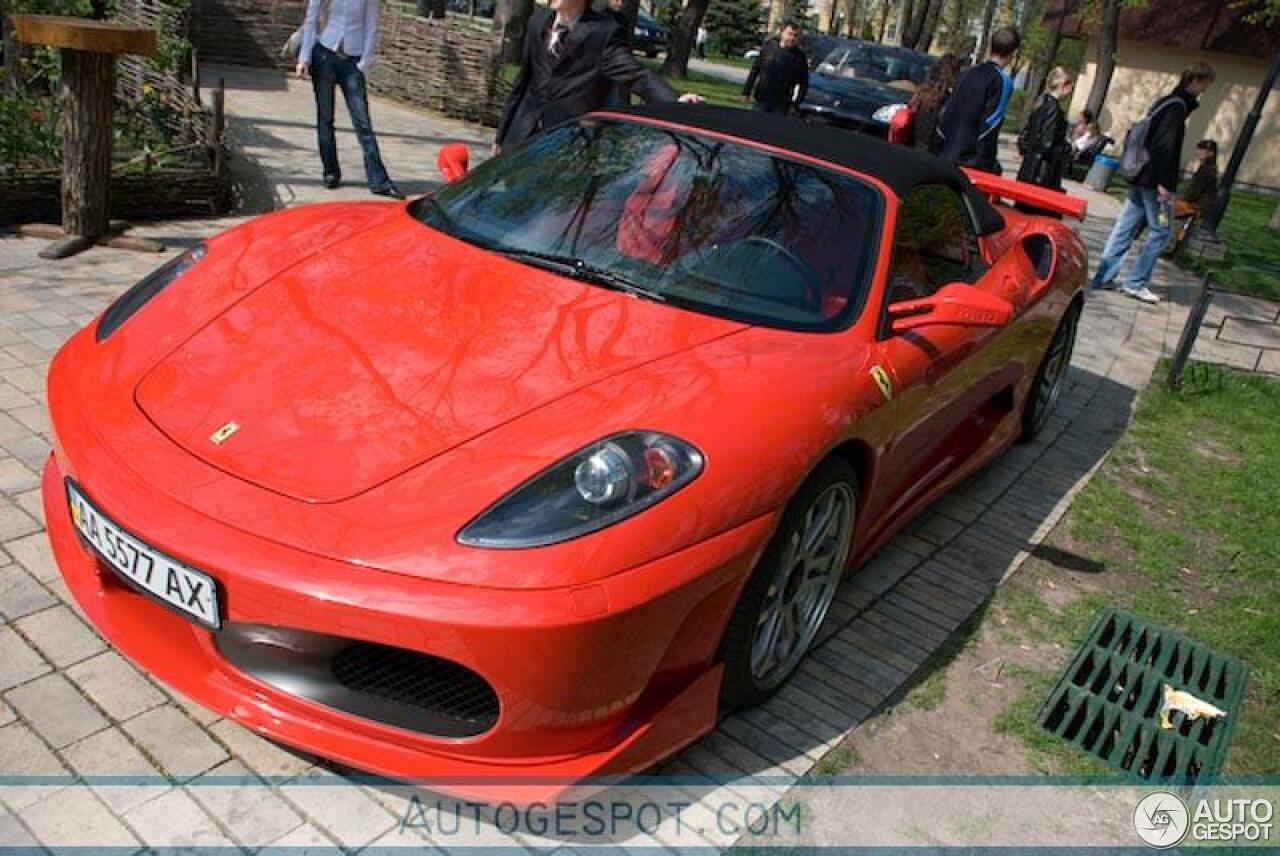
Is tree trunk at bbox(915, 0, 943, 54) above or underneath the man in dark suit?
above

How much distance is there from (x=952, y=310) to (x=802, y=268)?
1.45 ft

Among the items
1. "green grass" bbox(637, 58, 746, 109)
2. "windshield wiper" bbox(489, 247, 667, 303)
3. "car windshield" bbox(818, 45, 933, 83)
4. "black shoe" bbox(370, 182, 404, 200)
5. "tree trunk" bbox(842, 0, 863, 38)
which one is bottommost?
"black shoe" bbox(370, 182, 404, 200)

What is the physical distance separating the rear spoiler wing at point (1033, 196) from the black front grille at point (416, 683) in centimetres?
380

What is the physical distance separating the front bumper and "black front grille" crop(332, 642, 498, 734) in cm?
5

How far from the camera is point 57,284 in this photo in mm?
5199

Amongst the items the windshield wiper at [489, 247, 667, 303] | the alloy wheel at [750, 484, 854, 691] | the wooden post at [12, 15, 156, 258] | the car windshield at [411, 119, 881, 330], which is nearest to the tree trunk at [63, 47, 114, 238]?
the wooden post at [12, 15, 156, 258]

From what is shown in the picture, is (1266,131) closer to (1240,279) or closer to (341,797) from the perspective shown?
(1240,279)

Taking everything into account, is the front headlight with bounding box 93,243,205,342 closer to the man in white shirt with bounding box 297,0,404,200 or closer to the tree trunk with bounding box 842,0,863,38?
the man in white shirt with bounding box 297,0,404,200

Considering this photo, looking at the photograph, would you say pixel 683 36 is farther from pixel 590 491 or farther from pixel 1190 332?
pixel 590 491

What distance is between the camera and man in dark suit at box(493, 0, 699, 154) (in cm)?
588

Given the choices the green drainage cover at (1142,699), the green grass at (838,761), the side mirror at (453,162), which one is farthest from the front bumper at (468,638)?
the side mirror at (453,162)

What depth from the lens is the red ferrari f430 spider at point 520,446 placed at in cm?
209

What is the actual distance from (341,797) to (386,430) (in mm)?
800

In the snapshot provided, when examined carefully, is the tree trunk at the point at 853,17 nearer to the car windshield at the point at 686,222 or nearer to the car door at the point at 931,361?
the car door at the point at 931,361
